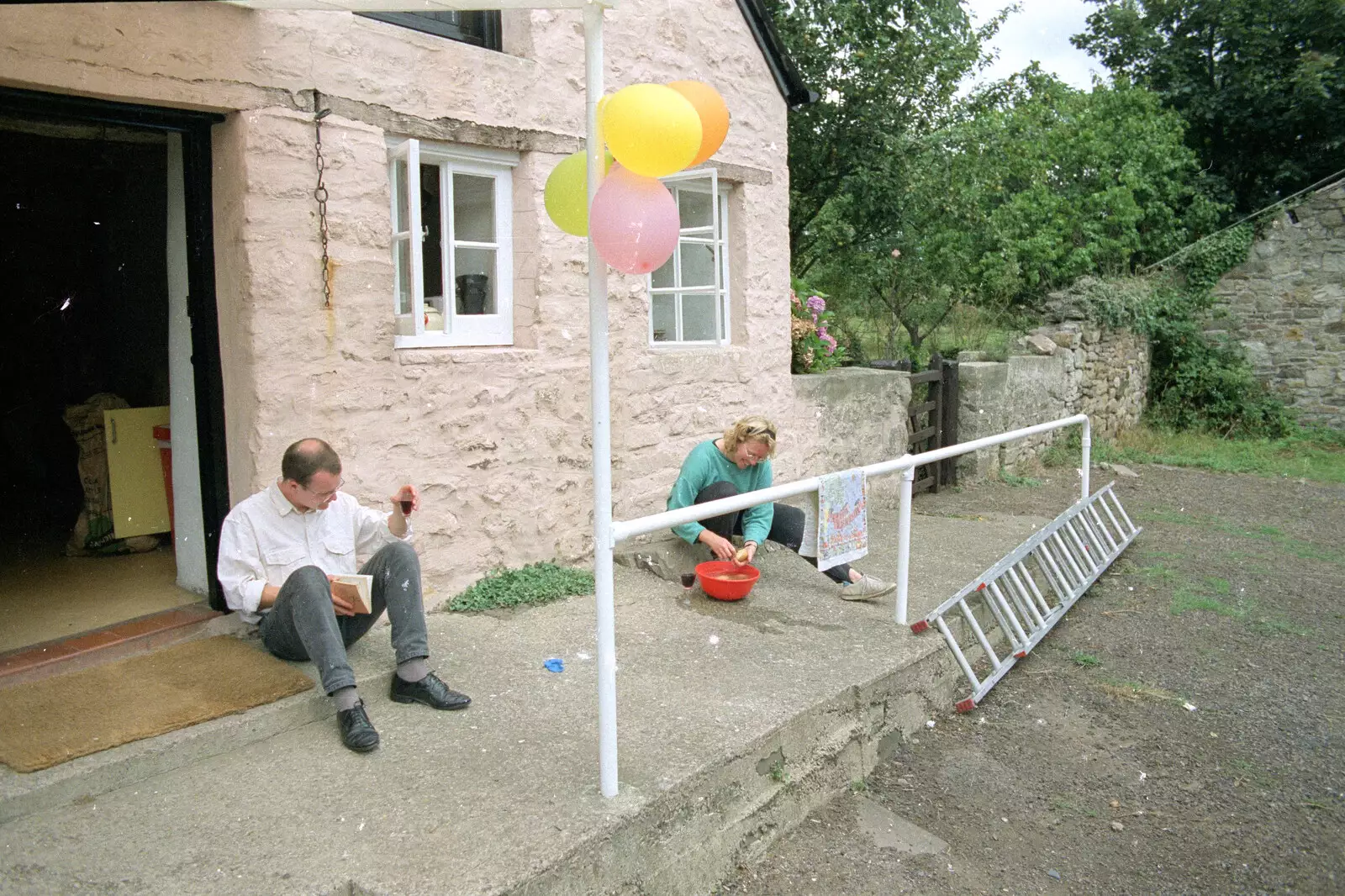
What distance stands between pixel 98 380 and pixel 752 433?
14.9 ft

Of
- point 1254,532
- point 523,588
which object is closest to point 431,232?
point 523,588

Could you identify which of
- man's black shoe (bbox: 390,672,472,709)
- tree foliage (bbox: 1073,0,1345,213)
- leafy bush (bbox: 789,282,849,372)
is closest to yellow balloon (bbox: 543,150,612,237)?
man's black shoe (bbox: 390,672,472,709)

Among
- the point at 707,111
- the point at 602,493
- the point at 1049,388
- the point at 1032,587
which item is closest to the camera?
the point at 602,493

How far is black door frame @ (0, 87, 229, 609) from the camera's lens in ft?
14.1

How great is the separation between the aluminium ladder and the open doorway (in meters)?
3.62

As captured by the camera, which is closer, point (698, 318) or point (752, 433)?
point (752, 433)

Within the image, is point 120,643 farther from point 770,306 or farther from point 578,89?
point 770,306

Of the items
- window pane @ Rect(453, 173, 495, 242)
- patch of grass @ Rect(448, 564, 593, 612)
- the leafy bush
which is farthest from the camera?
the leafy bush

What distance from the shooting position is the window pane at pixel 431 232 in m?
5.18

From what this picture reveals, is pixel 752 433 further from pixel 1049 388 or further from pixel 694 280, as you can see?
pixel 1049 388

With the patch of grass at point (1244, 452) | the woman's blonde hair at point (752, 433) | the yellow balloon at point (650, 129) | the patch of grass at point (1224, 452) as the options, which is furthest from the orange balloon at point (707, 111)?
the patch of grass at point (1244, 452)

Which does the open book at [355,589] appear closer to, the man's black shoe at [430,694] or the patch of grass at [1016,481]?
the man's black shoe at [430,694]

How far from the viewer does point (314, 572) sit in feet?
11.6

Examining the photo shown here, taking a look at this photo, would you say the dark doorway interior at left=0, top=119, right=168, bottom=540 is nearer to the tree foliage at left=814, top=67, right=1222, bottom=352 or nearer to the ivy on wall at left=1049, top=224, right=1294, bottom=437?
the tree foliage at left=814, top=67, right=1222, bottom=352
